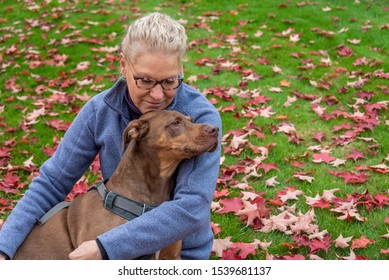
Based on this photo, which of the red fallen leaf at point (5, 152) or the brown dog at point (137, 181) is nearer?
the brown dog at point (137, 181)

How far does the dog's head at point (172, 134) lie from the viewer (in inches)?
138

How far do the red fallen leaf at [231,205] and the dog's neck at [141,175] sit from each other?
5.73 feet

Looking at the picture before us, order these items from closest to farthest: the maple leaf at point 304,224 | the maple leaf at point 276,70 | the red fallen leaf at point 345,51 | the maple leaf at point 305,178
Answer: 1. the maple leaf at point 304,224
2. the maple leaf at point 305,178
3. the maple leaf at point 276,70
4. the red fallen leaf at point 345,51

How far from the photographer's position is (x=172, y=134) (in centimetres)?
363

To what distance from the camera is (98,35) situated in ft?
38.3

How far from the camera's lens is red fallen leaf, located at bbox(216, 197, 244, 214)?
5.38 m

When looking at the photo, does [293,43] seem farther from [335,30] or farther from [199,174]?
[199,174]

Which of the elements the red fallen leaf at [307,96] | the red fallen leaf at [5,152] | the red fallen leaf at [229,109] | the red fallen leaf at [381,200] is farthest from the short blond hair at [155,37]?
the red fallen leaf at [307,96]

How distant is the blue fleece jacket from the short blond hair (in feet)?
1.33

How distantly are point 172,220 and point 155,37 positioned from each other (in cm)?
120

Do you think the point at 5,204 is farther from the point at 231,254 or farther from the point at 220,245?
the point at 231,254

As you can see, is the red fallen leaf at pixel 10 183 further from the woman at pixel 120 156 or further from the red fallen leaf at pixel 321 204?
the red fallen leaf at pixel 321 204

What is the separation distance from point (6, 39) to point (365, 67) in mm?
7940

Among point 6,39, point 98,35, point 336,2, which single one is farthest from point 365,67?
point 6,39
